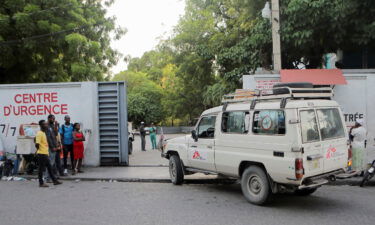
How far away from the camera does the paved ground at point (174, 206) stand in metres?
6.45

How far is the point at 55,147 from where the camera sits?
412 inches

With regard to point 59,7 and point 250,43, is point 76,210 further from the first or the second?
point 59,7

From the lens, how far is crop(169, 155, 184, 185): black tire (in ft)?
31.8

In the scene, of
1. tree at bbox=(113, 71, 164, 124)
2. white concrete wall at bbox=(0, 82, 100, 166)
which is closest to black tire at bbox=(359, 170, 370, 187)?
white concrete wall at bbox=(0, 82, 100, 166)

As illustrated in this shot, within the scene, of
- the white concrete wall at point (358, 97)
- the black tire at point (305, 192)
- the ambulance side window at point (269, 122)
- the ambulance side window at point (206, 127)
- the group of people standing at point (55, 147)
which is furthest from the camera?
the white concrete wall at point (358, 97)

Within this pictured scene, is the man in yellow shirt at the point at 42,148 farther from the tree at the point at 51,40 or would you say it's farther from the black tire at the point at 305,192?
the tree at the point at 51,40

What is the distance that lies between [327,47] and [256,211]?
999 centimetres

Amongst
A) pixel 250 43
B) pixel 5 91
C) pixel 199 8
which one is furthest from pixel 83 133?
pixel 199 8

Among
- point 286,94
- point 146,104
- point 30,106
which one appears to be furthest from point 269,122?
Answer: point 146,104

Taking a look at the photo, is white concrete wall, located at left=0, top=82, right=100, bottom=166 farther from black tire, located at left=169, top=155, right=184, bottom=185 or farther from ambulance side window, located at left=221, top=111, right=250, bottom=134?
ambulance side window, located at left=221, top=111, right=250, bottom=134

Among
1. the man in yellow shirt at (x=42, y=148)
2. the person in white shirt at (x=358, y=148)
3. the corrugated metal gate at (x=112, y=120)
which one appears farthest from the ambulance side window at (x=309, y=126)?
the corrugated metal gate at (x=112, y=120)

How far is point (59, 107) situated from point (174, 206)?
24.6 ft

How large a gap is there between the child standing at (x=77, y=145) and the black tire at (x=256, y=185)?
20.3 feet

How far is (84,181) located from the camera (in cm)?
1104
